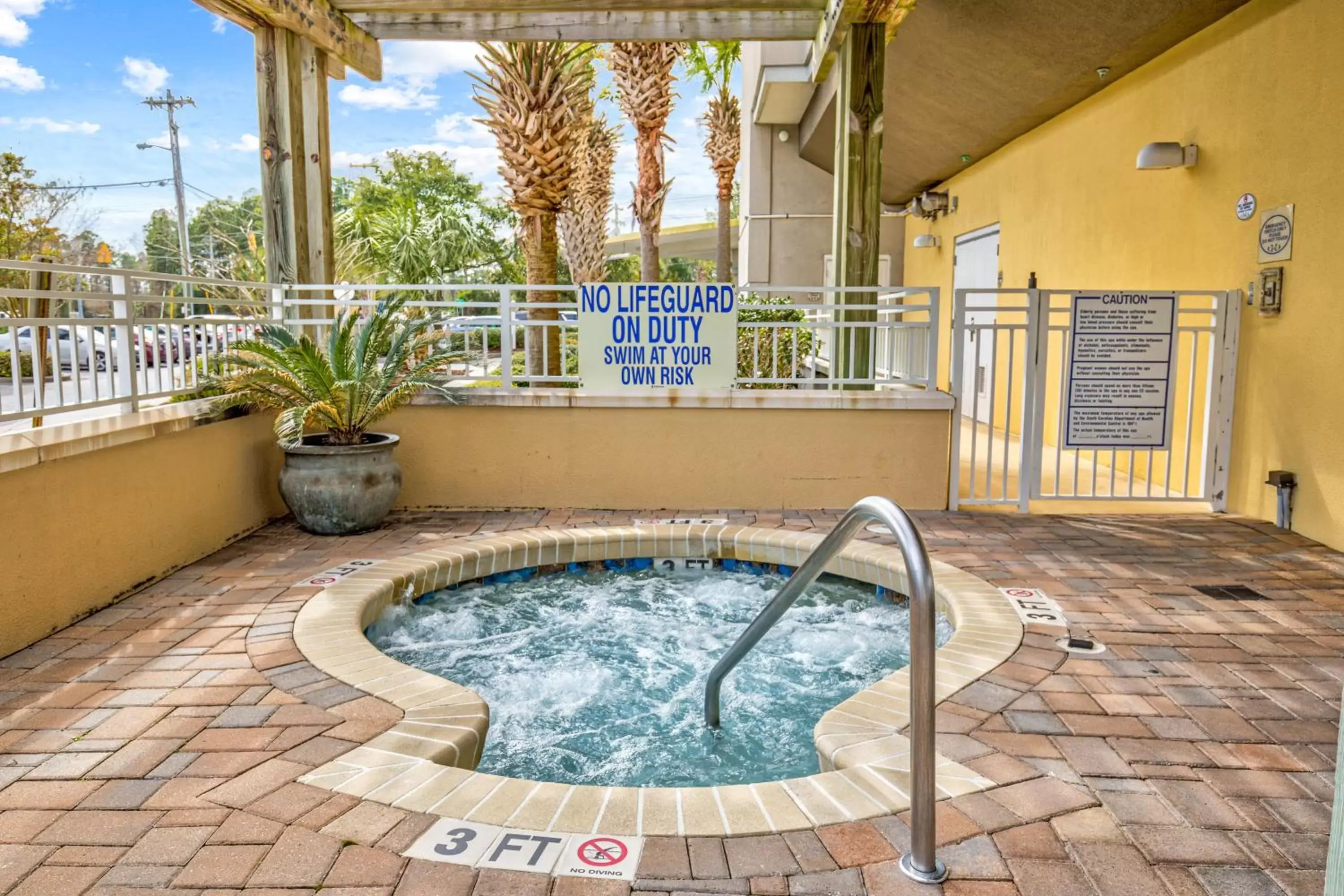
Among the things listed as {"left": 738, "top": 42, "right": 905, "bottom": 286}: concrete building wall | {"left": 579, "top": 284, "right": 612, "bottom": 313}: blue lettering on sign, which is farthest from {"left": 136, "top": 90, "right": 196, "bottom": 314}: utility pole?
{"left": 579, "top": 284, "right": 612, "bottom": 313}: blue lettering on sign

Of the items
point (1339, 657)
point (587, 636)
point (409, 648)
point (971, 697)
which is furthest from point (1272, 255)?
point (409, 648)

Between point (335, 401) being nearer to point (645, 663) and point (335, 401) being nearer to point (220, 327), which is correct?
point (220, 327)

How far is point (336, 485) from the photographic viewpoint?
5512 millimetres

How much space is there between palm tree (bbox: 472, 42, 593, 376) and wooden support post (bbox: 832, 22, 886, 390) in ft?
10.0

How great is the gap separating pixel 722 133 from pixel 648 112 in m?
6.07

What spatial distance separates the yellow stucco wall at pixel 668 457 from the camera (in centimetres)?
636

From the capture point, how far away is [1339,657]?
3.44 metres

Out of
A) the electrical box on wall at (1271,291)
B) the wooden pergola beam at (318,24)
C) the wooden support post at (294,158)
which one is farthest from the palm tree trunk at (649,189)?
the electrical box on wall at (1271,291)

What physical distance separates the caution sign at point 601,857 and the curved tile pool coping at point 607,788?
0.04 meters

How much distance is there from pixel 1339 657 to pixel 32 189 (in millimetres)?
30762

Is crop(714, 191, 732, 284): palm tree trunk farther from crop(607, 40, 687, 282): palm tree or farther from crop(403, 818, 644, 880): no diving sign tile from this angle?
crop(403, 818, 644, 880): no diving sign tile

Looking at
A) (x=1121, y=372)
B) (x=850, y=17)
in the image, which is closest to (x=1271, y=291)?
(x=1121, y=372)

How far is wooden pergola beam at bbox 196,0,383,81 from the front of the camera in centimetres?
605

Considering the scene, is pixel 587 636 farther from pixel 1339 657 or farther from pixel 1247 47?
pixel 1247 47
